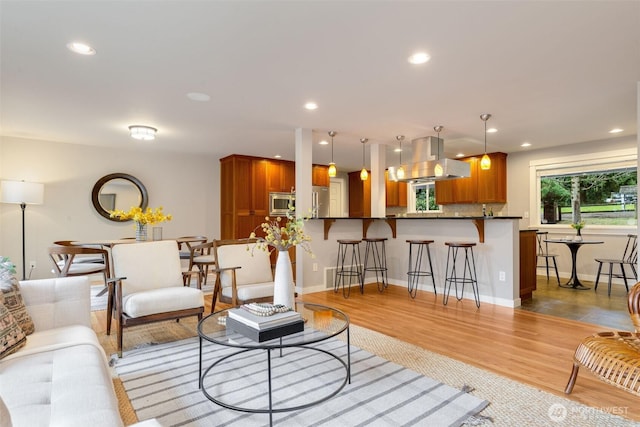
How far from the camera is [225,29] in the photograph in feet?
7.65

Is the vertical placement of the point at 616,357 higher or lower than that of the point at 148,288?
lower

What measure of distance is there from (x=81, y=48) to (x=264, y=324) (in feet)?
7.89

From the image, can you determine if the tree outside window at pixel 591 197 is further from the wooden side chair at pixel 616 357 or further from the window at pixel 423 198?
the wooden side chair at pixel 616 357

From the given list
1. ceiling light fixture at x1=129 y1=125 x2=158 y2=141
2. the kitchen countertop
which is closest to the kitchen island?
the kitchen countertop

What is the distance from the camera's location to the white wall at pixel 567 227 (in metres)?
5.58

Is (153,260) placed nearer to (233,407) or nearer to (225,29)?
(233,407)

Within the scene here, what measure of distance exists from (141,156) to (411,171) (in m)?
4.91

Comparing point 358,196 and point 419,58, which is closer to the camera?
point 419,58

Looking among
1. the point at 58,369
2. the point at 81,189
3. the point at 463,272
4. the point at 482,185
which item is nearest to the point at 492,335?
the point at 463,272

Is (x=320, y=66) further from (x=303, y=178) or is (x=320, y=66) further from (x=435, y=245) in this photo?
(x=435, y=245)

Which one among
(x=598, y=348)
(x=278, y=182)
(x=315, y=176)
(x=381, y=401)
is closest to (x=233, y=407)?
(x=381, y=401)

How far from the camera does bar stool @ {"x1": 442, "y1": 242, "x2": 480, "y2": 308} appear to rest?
4.45 meters

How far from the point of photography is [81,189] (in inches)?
237

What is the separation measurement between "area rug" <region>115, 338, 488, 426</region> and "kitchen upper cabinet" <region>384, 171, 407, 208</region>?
621 cm
